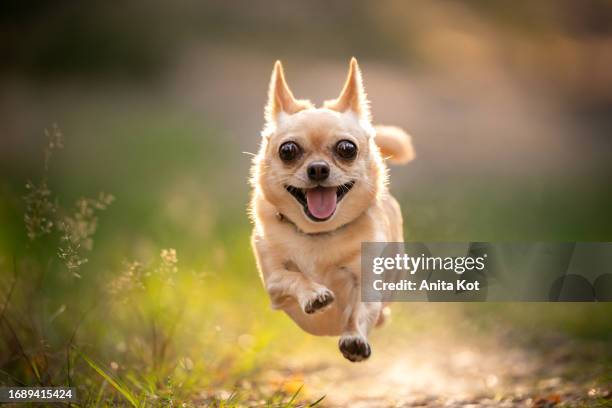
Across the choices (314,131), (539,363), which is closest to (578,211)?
(539,363)

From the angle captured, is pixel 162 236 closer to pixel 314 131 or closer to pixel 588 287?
pixel 314 131

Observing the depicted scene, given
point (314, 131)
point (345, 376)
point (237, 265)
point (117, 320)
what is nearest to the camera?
point (314, 131)

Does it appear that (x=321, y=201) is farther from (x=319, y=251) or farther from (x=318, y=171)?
(x=319, y=251)

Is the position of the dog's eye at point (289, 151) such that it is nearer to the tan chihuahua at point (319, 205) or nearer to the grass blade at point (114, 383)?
the tan chihuahua at point (319, 205)

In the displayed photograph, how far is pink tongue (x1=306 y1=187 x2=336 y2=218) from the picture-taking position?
2.43 metres

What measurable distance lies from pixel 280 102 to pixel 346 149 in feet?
1.30

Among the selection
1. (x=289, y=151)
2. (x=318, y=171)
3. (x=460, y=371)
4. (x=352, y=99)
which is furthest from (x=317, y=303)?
(x=460, y=371)

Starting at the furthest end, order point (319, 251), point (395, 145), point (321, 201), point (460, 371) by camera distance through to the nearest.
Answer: point (460, 371) → point (395, 145) → point (319, 251) → point (321, 201)

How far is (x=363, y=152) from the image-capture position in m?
2.59

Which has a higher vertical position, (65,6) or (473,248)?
(65,6)

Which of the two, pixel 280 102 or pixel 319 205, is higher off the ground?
pixel 280 102

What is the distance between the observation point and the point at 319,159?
2.44 meters

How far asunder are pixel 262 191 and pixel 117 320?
1.42m

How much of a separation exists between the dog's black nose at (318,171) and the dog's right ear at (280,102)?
1.34 ft
